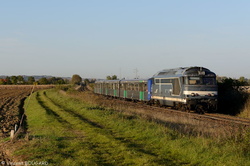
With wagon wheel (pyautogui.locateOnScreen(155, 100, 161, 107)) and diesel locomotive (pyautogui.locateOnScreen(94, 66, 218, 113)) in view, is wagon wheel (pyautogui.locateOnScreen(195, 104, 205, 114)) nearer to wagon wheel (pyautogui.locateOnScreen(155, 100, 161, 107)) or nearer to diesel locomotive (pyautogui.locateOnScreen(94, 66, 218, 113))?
diesel locomotive (pyautogui.locateOnScreen(94, 66, 218, 113))

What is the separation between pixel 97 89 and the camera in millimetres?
56719

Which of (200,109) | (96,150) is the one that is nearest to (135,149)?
(96,150)

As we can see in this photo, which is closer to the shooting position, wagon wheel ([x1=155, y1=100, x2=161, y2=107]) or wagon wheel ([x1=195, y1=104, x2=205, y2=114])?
wagon wheel ([x1=195, y1=104, x2=205, y2=114])

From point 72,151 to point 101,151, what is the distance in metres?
1.03

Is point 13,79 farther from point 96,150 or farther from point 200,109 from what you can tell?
point 96,150

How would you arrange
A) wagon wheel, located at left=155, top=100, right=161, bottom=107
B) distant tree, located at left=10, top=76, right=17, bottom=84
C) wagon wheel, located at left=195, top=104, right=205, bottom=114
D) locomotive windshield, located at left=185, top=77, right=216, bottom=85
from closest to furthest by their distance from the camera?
locomotive windshield, located at left=185, top=77, right=216, bottom=85 → wagon wheel, located at left=195, top=104, right=205, bottom=114 → wagon wheel, located at left=155, top=100, right=161, bottom=107 → distant tree, located at left=10, top=76, right=17, bottom=84

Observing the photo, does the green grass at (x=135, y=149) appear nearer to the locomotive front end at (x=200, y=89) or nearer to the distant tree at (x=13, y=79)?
the locomotive front end at (x=200, y=89)

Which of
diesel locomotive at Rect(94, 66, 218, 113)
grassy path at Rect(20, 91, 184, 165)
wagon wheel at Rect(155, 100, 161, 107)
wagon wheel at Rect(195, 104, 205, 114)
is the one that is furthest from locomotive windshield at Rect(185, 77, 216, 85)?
grassy path at Rect(20, 91, 184, 165)

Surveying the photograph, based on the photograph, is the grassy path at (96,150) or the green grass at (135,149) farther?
the grassy path at (96,150)

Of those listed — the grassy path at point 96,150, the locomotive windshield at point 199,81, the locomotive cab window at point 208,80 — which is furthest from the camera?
the locomotive cab window at point 208,80

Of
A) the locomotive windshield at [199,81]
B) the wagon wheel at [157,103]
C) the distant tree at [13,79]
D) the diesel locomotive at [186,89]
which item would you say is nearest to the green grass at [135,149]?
the diesel locomotive at [186,89]

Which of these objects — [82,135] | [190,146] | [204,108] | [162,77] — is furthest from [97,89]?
[190,146]

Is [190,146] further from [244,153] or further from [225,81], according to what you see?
[225,81]

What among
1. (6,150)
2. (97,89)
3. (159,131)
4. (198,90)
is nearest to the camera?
(6,150)
